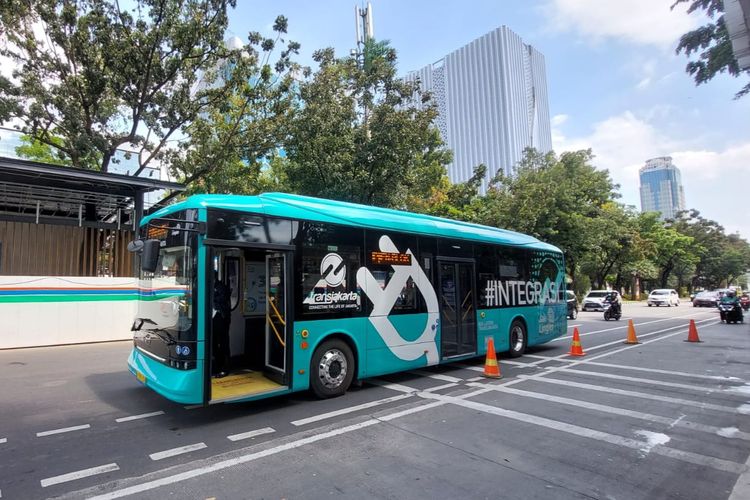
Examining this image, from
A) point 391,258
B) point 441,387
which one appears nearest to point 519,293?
point 441,387

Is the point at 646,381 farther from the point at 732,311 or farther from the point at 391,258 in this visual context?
the point at 732,311

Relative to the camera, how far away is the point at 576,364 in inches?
401

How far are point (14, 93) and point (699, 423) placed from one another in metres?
22.4

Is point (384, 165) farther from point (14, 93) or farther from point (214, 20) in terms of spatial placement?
point (14, 93)

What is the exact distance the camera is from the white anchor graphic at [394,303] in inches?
293

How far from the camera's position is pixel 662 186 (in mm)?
117750

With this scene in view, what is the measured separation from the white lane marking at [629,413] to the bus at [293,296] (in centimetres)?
180

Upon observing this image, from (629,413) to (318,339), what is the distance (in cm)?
472

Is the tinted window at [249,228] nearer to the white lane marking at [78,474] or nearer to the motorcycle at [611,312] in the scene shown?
the white lane marking at [78,474]

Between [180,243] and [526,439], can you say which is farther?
[180,243]

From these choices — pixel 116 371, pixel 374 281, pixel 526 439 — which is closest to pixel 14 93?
pixel 116 371

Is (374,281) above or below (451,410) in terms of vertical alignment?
above

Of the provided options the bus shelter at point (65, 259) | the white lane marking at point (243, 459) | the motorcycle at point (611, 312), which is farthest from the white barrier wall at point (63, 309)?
the motorcycle at point (611, 312)

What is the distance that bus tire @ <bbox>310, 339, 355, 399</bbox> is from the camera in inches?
Result: 260
